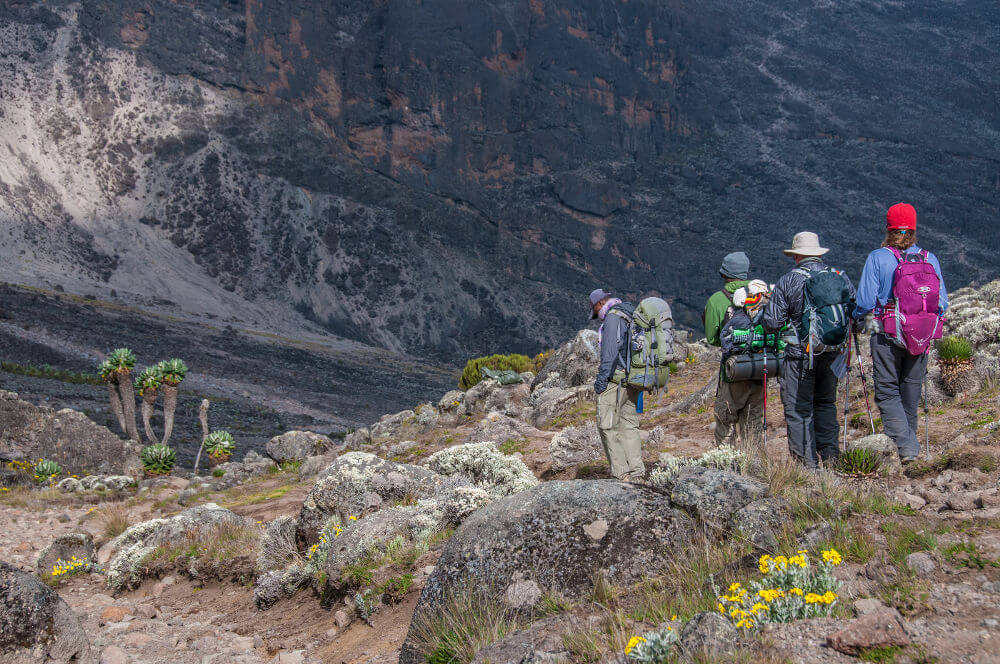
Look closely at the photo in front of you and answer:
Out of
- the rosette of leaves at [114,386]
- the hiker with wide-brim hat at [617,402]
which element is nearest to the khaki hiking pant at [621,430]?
the hiker with wide-brim hat at [617,402]

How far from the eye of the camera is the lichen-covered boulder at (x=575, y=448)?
8.59 m

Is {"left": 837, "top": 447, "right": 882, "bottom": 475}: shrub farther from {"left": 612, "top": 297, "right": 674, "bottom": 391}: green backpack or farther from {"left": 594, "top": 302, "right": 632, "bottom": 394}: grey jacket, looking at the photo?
{"left": 594, "top": 302, "right": 632, "bottom": 394}: grey jacket

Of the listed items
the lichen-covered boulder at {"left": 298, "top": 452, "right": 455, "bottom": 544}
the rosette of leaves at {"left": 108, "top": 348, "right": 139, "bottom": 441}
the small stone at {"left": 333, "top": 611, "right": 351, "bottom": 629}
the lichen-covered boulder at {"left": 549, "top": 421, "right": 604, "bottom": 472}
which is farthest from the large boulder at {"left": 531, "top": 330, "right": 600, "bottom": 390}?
the rosette of leaves at {"left": 108, "top": 348, "right": 139, "bottom": 441}

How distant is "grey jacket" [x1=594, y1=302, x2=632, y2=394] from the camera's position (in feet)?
21.1

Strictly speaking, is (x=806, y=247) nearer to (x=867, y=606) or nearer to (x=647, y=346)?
(x=647, y=346)

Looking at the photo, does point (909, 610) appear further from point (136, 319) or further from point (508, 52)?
point (508, 52)

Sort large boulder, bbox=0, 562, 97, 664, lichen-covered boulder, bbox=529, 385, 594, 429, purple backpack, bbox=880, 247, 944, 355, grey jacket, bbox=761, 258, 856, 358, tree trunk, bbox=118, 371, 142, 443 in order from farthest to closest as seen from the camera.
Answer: tree trunk, bbox=118, 371, 142, 443 → lichen-covered boulder, bbox=529, 385, 594, 429 → grey jacket, bbox=761, 258, 856, 358 → purple backpack, bbox=880, 247, 944, 355 → large boulder, bbox=0, 562, 97, 664

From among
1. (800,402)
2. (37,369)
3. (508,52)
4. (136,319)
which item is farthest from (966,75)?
(800,402)

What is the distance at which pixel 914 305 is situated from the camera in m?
5.67

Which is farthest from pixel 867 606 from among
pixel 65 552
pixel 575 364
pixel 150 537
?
pixel 575 364

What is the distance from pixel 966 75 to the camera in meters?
134

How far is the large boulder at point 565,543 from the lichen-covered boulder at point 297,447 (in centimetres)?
1854

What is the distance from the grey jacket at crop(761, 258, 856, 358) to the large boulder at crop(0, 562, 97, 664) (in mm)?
5319

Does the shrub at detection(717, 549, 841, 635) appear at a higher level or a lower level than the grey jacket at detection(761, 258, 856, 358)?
lower
